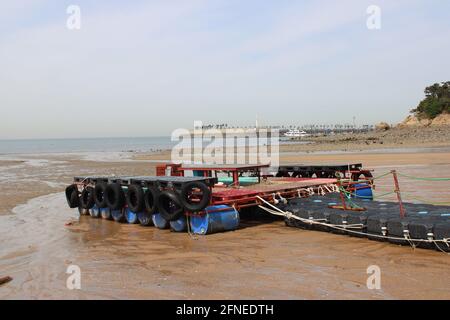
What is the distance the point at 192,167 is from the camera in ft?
48.8

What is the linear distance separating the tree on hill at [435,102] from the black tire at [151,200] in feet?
254

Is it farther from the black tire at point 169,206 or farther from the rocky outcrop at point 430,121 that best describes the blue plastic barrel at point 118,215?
the rocky outcrop at point 430,121

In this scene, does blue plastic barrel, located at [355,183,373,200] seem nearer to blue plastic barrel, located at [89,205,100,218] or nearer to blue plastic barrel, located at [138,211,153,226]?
blue plastic barrel, located at [138,211,153,226]

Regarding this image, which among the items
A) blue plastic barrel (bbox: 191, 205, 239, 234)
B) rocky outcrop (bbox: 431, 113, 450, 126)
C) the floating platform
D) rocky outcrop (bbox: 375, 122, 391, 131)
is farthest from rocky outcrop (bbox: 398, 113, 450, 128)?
blue plastic barrel (bbox: 191, 205, 239, 234)

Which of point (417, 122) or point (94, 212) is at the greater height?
point (417, 122)

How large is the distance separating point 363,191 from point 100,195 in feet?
26.2

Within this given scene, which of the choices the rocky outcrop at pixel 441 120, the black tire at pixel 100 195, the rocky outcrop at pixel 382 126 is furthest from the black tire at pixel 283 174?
the rocky outcrop at pixel 382 126

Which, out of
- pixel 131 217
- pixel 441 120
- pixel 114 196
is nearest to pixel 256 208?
pixel 131 217

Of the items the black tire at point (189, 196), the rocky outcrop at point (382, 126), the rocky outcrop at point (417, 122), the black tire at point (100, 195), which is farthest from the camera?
the rocky outcrop at point (382, 126)

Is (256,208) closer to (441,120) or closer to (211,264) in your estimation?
(211,264)

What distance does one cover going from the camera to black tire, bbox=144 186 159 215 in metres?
11.9

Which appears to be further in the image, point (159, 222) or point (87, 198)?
point (87, 198)

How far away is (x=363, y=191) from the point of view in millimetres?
14242

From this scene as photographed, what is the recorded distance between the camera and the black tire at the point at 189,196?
35.6 ft
